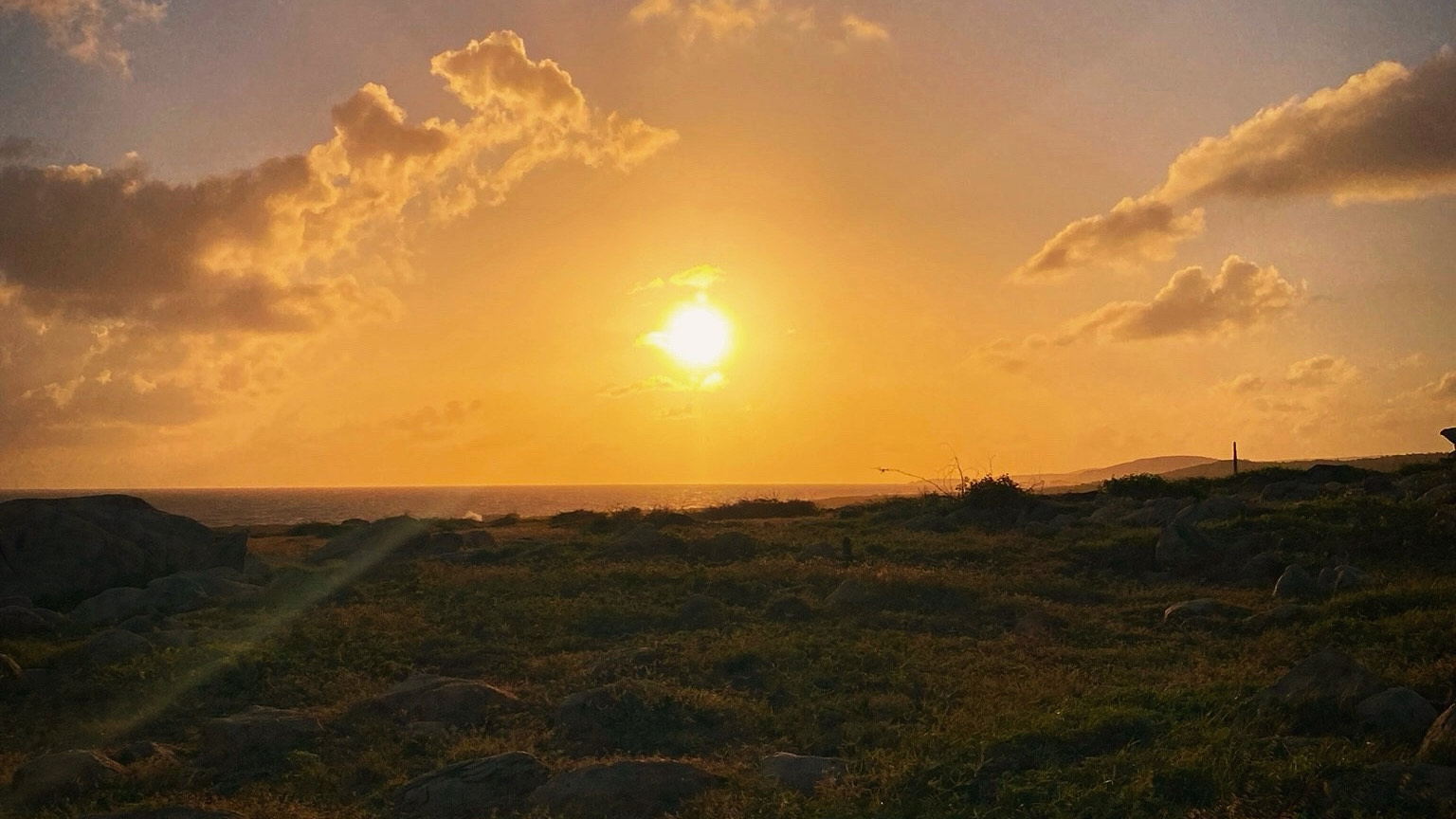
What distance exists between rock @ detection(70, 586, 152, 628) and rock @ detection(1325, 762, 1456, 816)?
21103 mm

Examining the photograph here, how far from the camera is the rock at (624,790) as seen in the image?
9.38 meters

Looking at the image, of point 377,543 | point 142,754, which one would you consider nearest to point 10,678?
point 142,754

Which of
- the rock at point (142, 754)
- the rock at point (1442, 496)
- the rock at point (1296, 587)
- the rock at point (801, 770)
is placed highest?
the rock at point (1442, 496)

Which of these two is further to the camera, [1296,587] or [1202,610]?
[1296,587]

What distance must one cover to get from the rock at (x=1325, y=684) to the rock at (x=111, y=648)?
635 inches

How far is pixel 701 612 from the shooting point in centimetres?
1862

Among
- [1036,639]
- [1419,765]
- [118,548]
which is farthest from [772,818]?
[118,548]

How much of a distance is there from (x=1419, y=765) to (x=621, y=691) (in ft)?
26.8

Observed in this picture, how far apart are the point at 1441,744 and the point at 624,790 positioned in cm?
706

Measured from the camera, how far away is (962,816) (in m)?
8.50

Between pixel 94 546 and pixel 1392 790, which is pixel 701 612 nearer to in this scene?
pixel 1392 790

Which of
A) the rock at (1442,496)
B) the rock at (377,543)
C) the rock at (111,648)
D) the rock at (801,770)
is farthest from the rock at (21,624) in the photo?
the rock at (1442,496)

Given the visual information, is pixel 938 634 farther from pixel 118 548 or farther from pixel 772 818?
pixel 118 548

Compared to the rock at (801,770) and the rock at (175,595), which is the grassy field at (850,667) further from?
the rock at (175,595)
